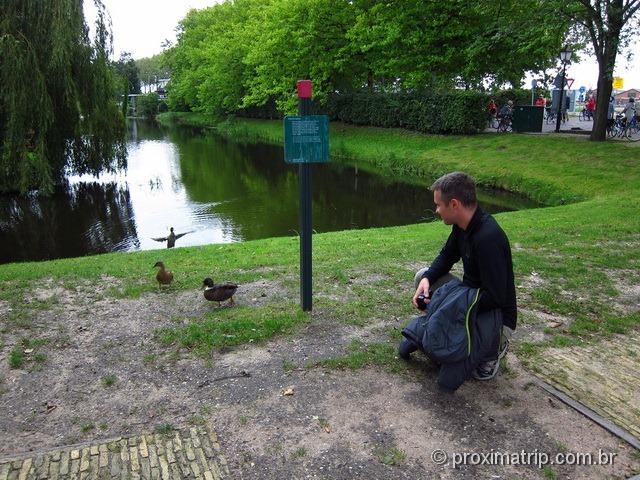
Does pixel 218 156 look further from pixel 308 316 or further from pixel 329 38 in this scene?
pixel 308 316

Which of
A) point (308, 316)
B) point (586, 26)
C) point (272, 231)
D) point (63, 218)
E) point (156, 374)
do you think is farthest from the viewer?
point (586, 26)

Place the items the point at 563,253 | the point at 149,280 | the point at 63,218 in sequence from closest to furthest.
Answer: the point at 149,280 < the point at 563,253 < the point at 63,218

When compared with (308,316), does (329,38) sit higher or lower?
higher

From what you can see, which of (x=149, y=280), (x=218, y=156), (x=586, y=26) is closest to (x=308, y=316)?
(x=149, y=280)

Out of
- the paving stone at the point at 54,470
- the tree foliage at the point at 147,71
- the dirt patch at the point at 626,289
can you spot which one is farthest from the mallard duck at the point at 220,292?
the tree foliage at the point at 147,71

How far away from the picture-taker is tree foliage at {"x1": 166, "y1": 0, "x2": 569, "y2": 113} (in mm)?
24688

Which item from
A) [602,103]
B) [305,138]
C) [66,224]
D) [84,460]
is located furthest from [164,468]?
[602,103]

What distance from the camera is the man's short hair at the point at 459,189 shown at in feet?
13.0

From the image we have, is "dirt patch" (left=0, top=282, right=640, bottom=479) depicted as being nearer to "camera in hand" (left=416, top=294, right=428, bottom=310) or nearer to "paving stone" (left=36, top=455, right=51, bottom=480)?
"paving stone" (left=36, top=455, right=51, bottom=480)

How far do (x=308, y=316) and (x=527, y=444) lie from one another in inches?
105

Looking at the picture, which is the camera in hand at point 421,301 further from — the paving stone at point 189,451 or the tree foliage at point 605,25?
the tree foliage at point 605,25

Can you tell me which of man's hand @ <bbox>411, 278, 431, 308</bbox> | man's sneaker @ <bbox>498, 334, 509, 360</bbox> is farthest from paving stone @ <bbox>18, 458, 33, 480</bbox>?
man's sneaker @ <bbox>498, 334, 509, 360</bbox>

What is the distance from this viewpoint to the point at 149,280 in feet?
25.8

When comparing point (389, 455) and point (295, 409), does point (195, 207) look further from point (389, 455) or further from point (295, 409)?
point (389, 455)
